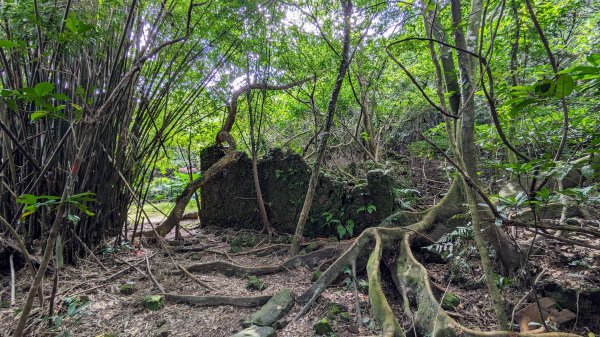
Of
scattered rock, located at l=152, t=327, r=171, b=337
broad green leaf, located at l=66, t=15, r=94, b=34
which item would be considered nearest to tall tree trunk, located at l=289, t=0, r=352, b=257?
scattered rock, located at l=152, t=327, r=171, b=337

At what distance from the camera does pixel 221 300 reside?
2723 mm

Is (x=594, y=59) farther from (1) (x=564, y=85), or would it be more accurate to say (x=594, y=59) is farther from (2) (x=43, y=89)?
(2) (x=43, y=89)

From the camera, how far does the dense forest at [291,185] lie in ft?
5.69

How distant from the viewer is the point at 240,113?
6.07 meters

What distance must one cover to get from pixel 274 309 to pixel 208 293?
812mm

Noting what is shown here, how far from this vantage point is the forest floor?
2.21 meters

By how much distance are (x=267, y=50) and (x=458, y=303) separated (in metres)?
Answer: 3.91

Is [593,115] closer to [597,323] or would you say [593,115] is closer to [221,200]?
[597,323]

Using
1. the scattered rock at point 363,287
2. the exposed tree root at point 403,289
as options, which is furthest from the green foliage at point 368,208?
the scattered rock at point 363,287

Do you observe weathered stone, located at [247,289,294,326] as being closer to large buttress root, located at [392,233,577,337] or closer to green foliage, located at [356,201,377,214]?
large buttress root, located at [392,233,577,337]

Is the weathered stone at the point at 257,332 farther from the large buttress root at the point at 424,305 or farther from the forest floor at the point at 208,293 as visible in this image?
the large buttress root at the point at 424,305

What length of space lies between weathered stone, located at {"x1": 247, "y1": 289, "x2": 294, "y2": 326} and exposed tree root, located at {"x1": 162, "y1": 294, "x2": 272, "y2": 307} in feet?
0.49

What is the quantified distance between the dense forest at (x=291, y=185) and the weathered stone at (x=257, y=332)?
0.6 inches

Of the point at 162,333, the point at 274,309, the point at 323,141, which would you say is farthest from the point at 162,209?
the point at 274,309
